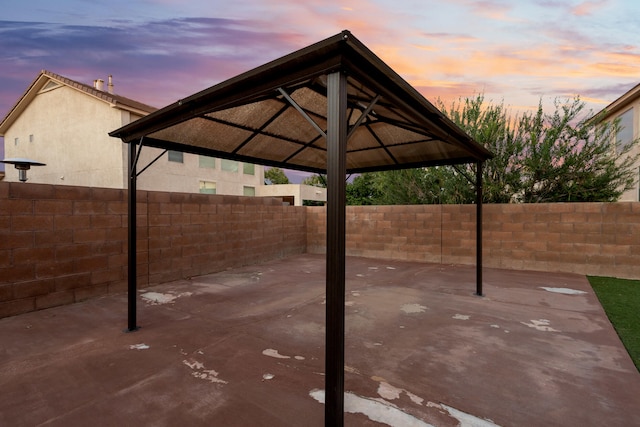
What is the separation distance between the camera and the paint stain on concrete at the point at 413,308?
4.13 meters

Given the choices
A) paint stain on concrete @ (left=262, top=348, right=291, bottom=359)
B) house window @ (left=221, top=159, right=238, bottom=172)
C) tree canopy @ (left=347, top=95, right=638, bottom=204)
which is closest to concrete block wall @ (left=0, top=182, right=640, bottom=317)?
tree canopy @ (left=347, top=95, right=638, bottom=204)

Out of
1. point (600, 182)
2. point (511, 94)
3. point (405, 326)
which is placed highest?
point (511, 94)

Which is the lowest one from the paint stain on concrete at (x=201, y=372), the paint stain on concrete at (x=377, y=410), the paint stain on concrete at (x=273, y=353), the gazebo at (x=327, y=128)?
the paint stain on concrete at (x=273, y=353)

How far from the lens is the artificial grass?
123 inches

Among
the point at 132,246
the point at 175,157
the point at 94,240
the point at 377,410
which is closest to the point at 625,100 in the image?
the point at 377,410

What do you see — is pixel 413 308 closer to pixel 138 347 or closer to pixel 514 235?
pixel 138 347

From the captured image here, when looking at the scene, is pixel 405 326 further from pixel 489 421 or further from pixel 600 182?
pixel 600 182

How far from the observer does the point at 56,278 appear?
4188 millimetres

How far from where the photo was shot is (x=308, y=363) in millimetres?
2674

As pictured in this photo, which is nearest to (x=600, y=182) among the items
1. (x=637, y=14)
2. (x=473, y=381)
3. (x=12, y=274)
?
(x=637, y=14)

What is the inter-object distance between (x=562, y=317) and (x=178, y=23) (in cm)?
917

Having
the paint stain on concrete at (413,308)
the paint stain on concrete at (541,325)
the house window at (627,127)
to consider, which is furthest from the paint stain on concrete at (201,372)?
the house window at (627,127)

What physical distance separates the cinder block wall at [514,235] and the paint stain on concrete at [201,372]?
6.68 m

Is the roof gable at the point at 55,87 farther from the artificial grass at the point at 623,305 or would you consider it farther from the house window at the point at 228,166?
the artificial grass at the point at 623,305
